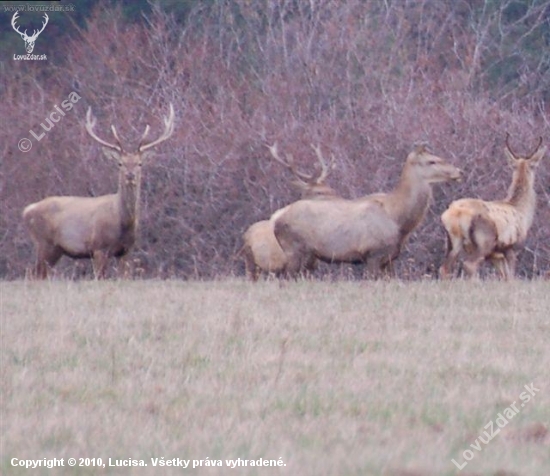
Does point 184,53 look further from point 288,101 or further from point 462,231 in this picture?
point 462,231

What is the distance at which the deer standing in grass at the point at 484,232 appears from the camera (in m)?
15.4

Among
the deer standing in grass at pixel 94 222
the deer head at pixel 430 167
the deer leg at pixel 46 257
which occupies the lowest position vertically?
the deer leg at pixel 46 257

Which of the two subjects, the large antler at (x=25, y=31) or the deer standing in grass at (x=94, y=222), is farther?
the large antler at (x=25, y=31)

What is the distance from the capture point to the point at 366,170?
2034cm

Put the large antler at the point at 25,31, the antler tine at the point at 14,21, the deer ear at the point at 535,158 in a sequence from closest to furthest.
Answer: the deer ear at the point at 535,158
the antler tine at the point at 14,21
the large antler at the point at 25,31

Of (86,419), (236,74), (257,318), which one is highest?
(86,419)

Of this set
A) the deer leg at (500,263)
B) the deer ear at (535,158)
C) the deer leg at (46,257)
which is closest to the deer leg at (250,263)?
the deer leg at (46,257)

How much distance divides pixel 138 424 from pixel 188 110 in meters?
16.4

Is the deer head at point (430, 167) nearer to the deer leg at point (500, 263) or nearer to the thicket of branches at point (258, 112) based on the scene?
the deer leg at point (500, 263)

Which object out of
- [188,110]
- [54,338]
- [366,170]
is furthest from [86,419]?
[188,110]

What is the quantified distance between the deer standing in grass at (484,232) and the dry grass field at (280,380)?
8.99ft

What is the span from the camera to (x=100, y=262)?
1666cm

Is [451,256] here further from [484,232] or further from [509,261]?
[509,261]

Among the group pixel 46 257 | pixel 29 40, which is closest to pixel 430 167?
pixel 46 257
